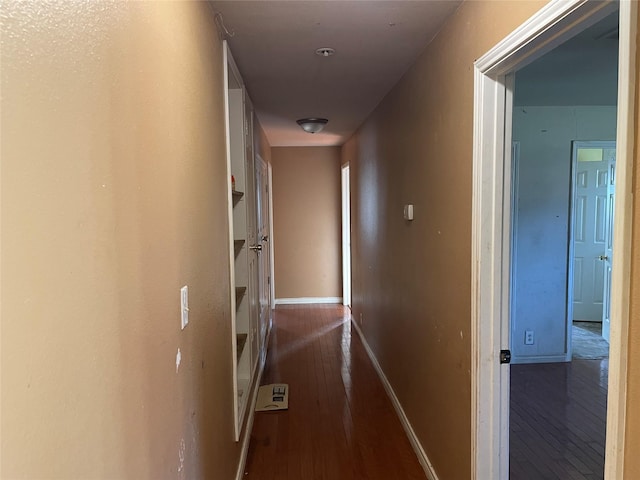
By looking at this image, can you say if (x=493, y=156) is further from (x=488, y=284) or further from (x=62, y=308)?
(x=62, y=308)

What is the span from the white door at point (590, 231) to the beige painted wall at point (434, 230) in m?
2.87

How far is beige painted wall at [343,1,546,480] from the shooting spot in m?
1.79

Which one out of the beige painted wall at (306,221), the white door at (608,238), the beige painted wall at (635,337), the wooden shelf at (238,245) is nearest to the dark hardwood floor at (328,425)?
the wooden shelf at (238,245)

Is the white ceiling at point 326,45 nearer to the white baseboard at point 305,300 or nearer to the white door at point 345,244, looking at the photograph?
the white door at point 345,244

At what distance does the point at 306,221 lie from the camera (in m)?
6.36

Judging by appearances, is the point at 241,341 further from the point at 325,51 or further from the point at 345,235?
the point at 345,235

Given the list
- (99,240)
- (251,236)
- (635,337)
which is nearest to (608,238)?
(251,236)

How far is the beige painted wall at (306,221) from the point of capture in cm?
629

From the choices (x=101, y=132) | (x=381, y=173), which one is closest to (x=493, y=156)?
(x=101, y=132)

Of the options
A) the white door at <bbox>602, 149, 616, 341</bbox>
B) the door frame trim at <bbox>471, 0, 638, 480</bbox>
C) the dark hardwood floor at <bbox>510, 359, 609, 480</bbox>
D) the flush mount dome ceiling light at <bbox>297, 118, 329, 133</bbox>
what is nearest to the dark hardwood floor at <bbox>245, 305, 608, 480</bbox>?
the dark hardwood floor at <bbox>510, 359, 609, 480</bbox>

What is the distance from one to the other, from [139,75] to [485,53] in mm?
1197

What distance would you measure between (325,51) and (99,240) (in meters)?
1.82

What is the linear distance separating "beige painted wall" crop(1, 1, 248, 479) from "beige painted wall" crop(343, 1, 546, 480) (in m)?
1.06

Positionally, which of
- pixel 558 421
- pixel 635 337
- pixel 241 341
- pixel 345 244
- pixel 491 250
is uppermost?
pixel 491 250
